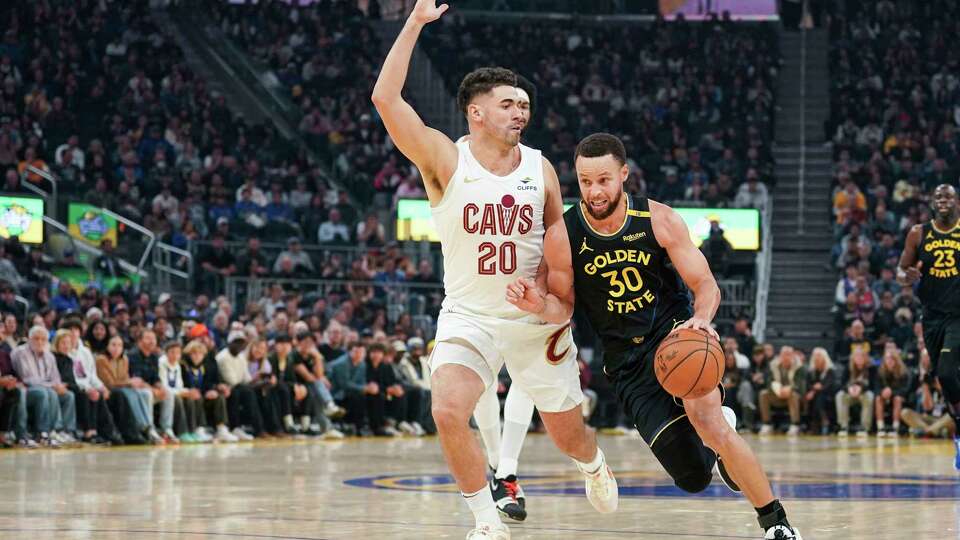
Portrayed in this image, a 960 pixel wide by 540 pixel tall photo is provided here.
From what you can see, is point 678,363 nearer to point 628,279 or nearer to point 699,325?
point 699,325

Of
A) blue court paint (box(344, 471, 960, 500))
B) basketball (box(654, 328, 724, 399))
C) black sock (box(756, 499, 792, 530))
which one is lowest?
blue court paint (box(344, 471, 960, 500))

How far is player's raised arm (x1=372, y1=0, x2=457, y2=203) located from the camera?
649 centimetres

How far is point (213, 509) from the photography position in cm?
833

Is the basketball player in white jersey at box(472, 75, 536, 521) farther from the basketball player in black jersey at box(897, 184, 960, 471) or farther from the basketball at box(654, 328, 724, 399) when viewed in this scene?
the basketball player in black jersey at box(897, 184, 960, 471)

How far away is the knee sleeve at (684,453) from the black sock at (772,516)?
0.38 metres

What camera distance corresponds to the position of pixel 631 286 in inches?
258

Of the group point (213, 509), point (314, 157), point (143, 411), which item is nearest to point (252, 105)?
point (314, 157)

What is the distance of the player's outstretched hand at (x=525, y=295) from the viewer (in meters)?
6.38

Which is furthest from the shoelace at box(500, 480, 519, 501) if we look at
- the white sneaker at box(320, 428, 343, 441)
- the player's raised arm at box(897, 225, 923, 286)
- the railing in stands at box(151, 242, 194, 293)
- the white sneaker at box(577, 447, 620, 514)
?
the railing in stands at box(151, 242, 194, 293)

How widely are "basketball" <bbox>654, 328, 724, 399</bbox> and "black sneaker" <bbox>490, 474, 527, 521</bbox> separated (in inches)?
72.8

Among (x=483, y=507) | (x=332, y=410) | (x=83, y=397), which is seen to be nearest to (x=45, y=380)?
(x=83, y=397)

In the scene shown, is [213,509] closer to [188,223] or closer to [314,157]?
[188,223]

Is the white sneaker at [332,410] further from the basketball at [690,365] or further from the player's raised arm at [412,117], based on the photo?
the basketball at [690,365]

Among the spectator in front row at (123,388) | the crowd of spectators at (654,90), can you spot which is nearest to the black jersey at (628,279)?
the spectator in front row at (123,388)
